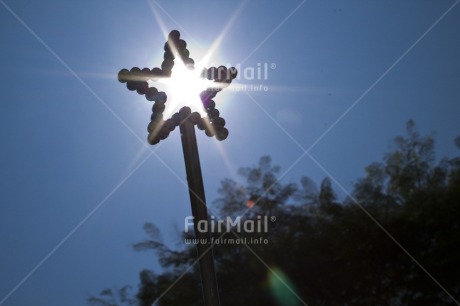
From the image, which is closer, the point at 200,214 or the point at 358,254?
the point at 200,214

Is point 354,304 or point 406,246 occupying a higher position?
point 406,246

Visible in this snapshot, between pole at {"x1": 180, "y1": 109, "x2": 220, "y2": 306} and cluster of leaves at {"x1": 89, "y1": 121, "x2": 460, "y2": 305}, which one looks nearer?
pole at {"x1": 180, "y1": 109, "x2": 220, "y2": 306}

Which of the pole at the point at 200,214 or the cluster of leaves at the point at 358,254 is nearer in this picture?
the pole at the point at 200,214

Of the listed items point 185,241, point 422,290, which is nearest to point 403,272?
point 422,290

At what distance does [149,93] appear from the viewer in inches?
Answer: 195

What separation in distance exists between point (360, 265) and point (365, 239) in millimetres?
594

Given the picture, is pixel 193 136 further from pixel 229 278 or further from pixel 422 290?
pixel 422 290

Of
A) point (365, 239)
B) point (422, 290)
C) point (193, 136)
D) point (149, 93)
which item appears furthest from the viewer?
point (365, 239)

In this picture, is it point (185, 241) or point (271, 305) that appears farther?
point (185, 241)

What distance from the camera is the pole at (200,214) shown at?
406cm

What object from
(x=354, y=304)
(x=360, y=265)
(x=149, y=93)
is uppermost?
(x=149, y=93)

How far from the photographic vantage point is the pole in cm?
406

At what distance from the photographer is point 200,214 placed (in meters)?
4.17

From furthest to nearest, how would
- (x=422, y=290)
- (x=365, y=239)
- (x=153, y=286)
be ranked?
(x=153, y=286) < (x=365, y=239) < (x=422, y=290)
